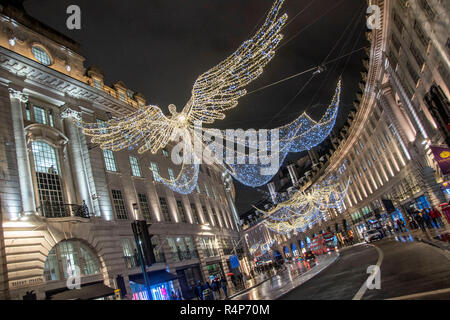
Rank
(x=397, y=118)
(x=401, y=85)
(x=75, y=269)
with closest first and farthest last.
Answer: (x=75, y=269) → (x=401, y=85) → (x=397, y=118)

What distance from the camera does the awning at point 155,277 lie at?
24.2 m

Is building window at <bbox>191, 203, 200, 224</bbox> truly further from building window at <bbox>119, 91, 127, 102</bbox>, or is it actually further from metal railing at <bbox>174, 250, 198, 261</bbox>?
building window at <bbox>119, 91, 127, 102</bbox>

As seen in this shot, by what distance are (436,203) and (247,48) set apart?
36946 mm

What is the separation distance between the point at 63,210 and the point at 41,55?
12355 mm

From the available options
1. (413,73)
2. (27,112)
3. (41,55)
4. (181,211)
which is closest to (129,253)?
(181,211)

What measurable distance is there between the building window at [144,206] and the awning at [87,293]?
9.12 meters

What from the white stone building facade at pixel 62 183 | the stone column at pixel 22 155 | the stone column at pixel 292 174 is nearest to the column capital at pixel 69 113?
the white stone building facade at pixel 62 183

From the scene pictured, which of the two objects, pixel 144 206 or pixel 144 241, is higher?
pixel 144 206

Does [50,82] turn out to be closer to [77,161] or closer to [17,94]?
[17,94]

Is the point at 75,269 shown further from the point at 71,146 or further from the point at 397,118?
the point at 397,118

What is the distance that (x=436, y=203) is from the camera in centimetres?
3706

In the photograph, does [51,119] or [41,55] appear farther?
[41,55]

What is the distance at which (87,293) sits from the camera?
18828 millimetres
